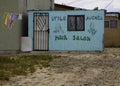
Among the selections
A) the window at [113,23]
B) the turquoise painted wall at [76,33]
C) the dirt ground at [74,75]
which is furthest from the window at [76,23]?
the window at [113,23]

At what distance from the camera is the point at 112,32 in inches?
1421

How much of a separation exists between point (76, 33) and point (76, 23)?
1.95ft

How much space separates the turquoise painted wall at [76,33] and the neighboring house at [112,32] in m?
10.1

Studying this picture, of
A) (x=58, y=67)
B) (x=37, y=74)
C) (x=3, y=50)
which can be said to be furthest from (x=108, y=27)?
(x=37, y=74)

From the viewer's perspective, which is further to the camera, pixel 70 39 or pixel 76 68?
pixel 70 39

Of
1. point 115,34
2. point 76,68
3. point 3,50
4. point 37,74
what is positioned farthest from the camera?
point 115,34

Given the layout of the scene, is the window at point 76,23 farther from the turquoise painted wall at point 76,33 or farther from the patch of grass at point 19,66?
the patch of grass at point 19,66

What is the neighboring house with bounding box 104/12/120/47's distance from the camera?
35781mm

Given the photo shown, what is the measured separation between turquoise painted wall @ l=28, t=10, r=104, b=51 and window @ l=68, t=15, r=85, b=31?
0.61 ft

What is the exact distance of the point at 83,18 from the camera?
2584 cm

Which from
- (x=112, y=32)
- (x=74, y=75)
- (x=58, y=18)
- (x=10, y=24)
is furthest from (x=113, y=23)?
(x=74, y=75)

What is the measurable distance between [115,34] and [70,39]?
425 inches

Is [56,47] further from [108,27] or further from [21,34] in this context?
[108,27]

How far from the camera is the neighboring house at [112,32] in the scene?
3578 cm
